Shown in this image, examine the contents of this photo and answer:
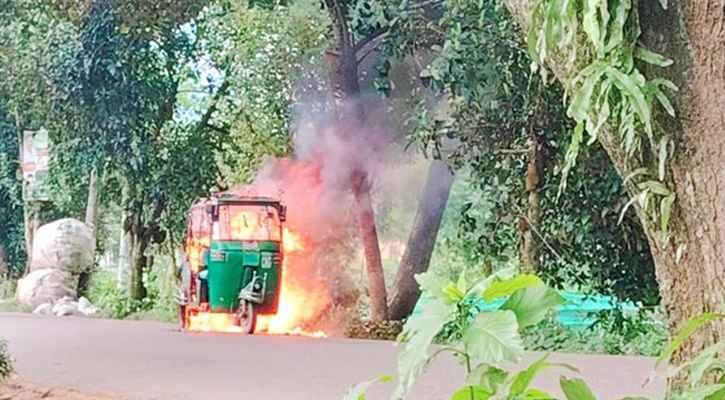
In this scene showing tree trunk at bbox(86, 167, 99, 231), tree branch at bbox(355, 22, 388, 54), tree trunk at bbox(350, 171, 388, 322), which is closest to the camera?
tree branch at bbox(355, 22, 388, 54)

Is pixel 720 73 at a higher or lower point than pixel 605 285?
higher

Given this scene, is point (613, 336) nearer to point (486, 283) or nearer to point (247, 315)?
point (247, 315)

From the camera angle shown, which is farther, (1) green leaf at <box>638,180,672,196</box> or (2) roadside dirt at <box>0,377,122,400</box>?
(2) roadside dirt at <box>0,377,122,400</box>

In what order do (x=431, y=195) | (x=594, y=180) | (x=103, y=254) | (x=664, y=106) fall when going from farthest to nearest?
(x=103, y=254) → (x=431, y=195) → (x=594, y=180) → (x=664, y=106)

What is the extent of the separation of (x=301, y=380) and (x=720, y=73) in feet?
9.35

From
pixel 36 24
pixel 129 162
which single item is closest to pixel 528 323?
pixel 129 162

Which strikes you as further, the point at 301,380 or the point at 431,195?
the point at 431,195

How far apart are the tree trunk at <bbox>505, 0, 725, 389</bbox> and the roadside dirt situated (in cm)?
265

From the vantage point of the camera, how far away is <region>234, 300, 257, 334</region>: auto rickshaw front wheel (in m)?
5.61

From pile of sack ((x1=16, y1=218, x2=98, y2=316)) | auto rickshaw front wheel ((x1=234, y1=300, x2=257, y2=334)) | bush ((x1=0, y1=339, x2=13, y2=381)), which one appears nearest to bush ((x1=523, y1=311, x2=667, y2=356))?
auto rickshaw front wheel ((x1=234, y1=300, x2=257, y2=334))

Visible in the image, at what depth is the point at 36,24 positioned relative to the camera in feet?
20.2

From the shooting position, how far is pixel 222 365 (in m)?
3.96

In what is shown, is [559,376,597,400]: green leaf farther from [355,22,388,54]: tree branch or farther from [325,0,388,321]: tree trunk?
[325,0,388,321]: tree trunk

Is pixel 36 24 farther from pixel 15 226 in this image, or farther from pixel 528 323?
pixel 528 323
